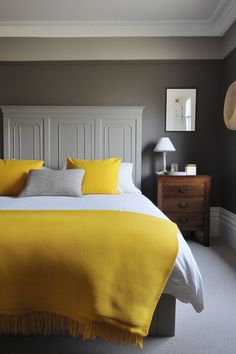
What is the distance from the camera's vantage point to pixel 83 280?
1.32m

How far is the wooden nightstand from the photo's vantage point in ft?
11.1

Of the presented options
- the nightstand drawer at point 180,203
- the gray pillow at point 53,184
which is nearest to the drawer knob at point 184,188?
the nightstand drawer at point 180,203

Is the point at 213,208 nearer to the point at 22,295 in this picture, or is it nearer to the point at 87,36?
the point at 87,36

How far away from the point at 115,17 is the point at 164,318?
328cm

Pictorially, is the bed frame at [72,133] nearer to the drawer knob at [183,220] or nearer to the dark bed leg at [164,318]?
the drawer knob at [183,220]

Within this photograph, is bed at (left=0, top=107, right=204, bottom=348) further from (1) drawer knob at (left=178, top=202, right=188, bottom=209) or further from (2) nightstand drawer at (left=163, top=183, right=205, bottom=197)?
(1) drawer knob at (left=178, top=202, right=188, bottom=209)

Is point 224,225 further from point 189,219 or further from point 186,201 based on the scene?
point 186,201

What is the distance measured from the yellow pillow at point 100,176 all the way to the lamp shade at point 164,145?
0.66 meters

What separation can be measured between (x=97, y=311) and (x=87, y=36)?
11.0 feet

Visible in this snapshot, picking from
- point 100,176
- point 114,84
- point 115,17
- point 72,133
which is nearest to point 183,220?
point 100,176

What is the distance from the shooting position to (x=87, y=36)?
3.59m

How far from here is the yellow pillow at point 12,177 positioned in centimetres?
292

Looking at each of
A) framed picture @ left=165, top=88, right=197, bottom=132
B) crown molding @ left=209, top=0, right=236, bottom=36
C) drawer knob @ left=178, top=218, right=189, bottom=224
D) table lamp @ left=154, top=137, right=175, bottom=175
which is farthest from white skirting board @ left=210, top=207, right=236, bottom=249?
crown molding @ left=209, top=0, right=236, bottom=36

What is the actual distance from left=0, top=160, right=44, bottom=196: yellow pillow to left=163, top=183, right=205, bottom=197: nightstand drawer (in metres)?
1.62
